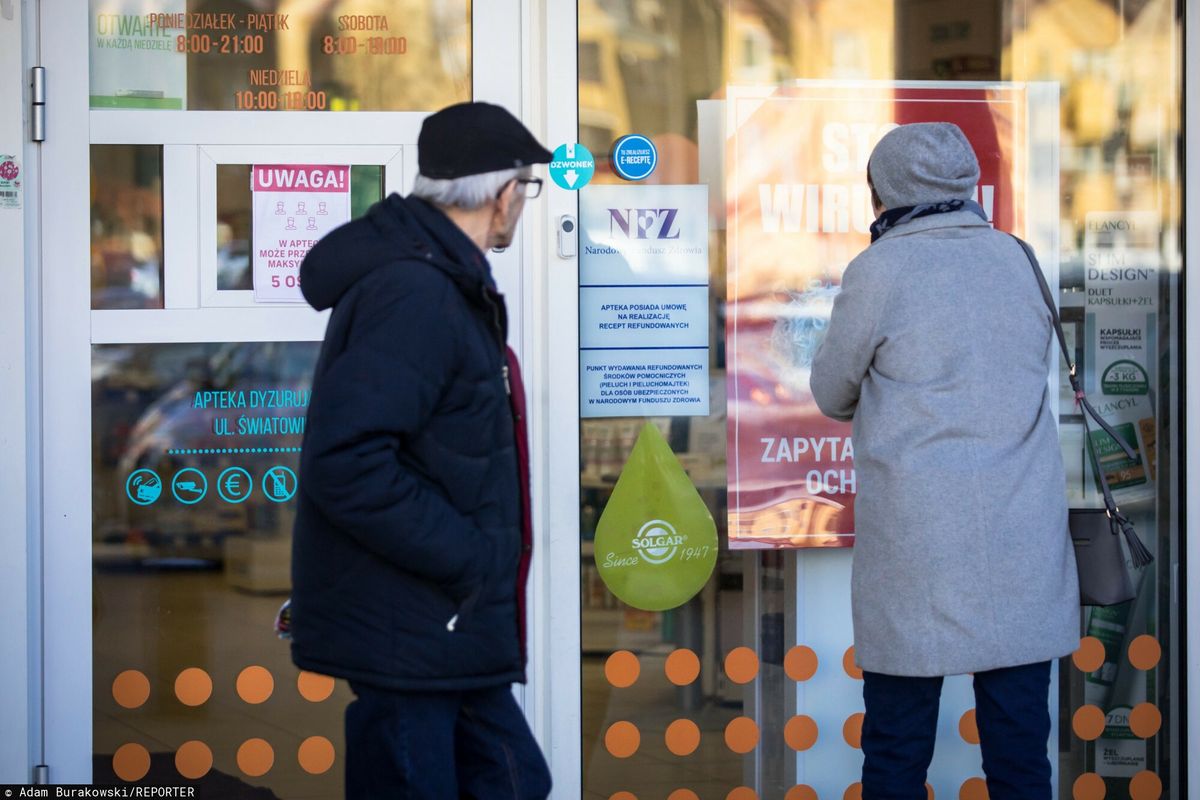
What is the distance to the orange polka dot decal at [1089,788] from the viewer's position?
4070 millimetres

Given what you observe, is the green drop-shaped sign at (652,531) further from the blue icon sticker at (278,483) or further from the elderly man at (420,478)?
the elderly man at (420,478)

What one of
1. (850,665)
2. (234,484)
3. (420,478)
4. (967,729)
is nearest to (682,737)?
(850,665)

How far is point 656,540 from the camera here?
12.8 ft

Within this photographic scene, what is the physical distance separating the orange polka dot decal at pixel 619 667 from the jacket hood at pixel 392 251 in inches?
70.4

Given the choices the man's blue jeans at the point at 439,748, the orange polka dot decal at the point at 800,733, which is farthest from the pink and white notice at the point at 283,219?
the orange polka dot decal at the point at 800,733

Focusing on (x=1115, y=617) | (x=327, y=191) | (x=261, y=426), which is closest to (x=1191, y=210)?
(x=1115, y=617)

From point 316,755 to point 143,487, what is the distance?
2.85 feet

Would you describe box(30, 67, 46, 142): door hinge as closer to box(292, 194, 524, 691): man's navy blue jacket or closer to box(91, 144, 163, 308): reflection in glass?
box(91, 144, 163, 308): reflection in glass

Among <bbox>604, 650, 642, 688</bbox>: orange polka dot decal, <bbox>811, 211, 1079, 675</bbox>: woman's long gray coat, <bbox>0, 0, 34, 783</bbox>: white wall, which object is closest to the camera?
<bbox>811, 211, 1079, 675</bbox>: woman's long gray coat

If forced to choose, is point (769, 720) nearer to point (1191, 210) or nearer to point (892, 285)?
point (892, 285)

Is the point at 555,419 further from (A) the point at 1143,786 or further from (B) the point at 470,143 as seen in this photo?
(A) the point at 1143,786

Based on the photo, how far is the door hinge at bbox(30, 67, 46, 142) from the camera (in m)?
3.72

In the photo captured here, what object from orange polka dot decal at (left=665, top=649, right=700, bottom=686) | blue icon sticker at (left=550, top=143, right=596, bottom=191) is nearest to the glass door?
blue icon sticker at (left=550, top=143, right=596, bottom=191)

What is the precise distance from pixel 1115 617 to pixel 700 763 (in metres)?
1.26
